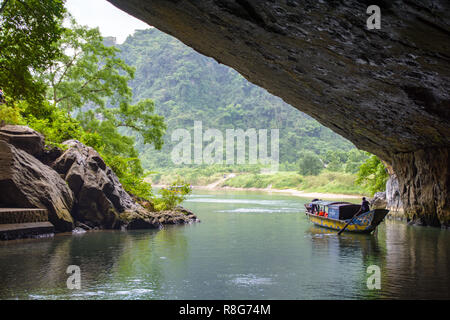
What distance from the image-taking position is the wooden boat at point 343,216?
2094 cm

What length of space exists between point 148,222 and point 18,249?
8485 millimetres

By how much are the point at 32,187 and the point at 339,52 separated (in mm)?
13501

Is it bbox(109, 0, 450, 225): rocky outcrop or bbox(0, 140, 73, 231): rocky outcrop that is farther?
bbox(0, 140, 73, 231): rocky outcrop

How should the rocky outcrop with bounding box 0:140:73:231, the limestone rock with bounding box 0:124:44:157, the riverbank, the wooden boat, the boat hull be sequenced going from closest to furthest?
the rocky outcrop with bounding box 0:140:73:231, the limestone rock with bounding box 0:124:44:157, the boat hull, the wooden boat, the riverbank

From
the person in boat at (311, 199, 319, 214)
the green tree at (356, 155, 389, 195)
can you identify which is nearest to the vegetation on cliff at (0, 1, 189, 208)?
the person in boat at (311, 199, 319, 214)

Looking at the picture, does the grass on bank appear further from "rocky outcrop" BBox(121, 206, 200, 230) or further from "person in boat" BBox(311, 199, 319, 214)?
"rocky outcrop" BBox(121, 206, 200, 230)

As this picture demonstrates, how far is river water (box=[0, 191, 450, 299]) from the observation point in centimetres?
1041

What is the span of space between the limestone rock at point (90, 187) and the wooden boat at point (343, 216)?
1139cm

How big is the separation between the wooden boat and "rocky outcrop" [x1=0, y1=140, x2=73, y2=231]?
13.7m

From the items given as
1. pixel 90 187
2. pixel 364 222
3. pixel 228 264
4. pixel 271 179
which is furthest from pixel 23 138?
pixel 271 179

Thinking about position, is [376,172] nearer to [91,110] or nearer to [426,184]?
[426,184]

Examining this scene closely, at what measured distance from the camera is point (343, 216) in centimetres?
2317

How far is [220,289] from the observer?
423 inches

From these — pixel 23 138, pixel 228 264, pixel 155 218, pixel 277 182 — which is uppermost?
pixel 23 138
